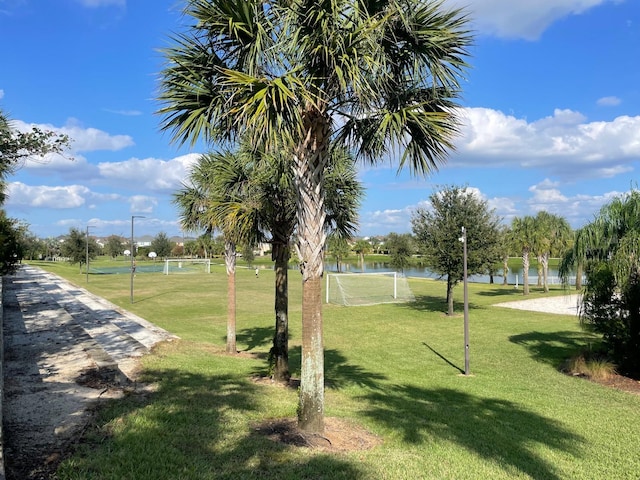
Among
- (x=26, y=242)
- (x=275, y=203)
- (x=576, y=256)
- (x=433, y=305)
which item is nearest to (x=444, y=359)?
(x=576, y=256)

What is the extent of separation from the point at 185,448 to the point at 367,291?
3217 cm

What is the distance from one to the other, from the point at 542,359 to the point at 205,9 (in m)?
13.4

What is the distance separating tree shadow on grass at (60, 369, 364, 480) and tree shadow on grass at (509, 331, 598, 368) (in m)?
11.0

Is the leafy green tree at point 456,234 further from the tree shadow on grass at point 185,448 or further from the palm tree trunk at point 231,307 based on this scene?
the tree shadow on grass at point 185,448

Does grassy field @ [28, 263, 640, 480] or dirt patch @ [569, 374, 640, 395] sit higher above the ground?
grassy field @ [28, 263, 640, 480]

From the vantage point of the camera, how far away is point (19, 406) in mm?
5328

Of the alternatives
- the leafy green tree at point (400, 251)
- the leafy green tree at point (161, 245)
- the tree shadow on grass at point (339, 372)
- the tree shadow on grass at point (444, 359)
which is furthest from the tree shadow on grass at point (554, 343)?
the leafy green tree at point (161, 245)

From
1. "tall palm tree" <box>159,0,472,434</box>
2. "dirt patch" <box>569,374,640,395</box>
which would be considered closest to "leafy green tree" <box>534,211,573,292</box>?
"dirt patch" <box>569,374,640,395</box>

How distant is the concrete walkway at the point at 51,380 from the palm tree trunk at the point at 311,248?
97.9 inches

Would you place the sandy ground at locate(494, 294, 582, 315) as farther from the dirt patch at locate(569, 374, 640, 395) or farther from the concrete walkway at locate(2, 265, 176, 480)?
the concrete walkway at locate(2, 265, 176, 480)

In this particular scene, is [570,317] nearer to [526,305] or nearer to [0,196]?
[526,305]

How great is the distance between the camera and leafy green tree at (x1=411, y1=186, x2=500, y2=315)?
22672 mm

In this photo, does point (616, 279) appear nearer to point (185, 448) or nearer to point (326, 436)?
point (326, 436)

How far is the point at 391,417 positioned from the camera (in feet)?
21.9
